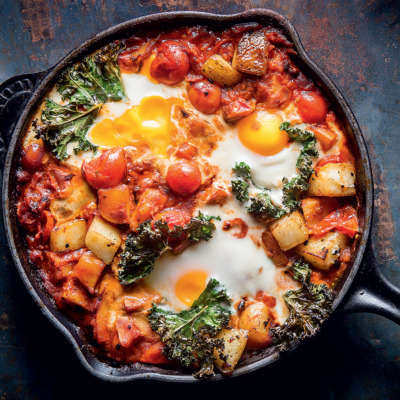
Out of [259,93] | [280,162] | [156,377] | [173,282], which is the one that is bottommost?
[156,377]

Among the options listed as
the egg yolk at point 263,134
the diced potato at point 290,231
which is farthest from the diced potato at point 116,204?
the diced potato at point 290,231

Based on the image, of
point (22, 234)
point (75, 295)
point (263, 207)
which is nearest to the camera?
point (263, 207)

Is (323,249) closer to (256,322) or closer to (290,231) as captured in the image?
(290,231)

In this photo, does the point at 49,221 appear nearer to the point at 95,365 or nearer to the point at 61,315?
the point at 61,315

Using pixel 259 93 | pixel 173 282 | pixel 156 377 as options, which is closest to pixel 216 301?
pixel 173 282

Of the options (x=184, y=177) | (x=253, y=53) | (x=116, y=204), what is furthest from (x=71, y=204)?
(x=253, y=53)

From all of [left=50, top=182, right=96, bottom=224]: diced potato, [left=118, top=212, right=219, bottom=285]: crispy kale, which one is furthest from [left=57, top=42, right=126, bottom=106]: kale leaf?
[left=118, top=212, right=219, bottom=285]: crispy kale

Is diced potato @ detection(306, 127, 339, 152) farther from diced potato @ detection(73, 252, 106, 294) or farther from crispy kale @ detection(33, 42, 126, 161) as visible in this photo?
diced potato @ detection(73, 252, 106, 294)
